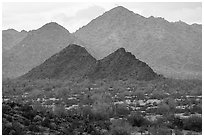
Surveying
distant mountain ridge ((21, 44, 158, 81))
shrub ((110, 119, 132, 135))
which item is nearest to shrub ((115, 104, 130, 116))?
shrub ((110, 119, 132, 135))

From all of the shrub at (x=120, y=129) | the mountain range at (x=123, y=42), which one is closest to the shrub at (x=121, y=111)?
the shrub at (x=120, y=129)

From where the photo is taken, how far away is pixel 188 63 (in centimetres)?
10300

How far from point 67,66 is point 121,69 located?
28.5ft

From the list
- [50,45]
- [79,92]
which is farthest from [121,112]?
[50,45]

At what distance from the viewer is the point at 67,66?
52.3 m

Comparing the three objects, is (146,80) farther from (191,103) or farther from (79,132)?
(79,132)

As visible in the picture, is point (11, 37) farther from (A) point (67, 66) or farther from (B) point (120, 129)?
(B) point (120, 129)

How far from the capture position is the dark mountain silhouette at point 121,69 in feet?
146

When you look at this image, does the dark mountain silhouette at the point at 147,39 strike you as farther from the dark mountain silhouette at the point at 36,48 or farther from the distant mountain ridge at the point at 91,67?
the distant mountain ridge at the point at 91,67

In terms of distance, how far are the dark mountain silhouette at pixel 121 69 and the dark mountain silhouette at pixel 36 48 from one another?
37028 millimetres

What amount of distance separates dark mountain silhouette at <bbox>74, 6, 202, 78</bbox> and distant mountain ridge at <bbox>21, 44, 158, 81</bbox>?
1735 inches

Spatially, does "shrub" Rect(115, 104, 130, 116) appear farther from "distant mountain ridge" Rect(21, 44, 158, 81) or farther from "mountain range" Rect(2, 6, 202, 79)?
"mountain range" Rect(2, 6, 202, 79)

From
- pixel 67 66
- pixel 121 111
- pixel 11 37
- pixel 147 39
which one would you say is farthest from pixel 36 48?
pixel 121 111

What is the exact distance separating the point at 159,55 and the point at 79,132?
94.0 meters
